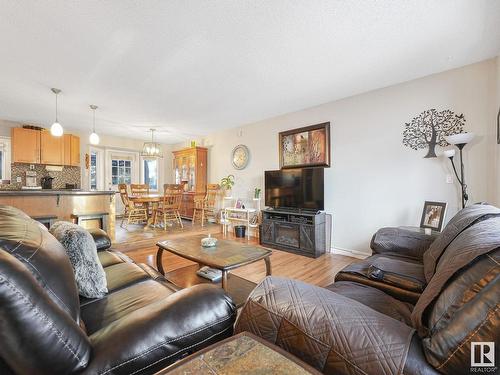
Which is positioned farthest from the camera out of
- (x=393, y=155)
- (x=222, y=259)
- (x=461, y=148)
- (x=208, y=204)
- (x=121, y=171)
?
(x=121, y=171)

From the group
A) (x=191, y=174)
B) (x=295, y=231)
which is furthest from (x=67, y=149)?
(x=295, y=231)

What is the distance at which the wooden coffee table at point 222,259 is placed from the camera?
182 centimetres

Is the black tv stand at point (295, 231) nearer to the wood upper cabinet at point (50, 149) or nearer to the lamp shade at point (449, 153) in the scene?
the lamp shade at point (449, 153)

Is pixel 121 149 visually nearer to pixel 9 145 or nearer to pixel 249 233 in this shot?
pixel 9 145

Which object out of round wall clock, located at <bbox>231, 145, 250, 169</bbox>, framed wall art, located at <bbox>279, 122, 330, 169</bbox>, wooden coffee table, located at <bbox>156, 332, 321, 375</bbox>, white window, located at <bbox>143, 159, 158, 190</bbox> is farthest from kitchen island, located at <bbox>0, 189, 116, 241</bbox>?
wooden coffee table, located at <bbox>156, 332, 321, 375</bbox>

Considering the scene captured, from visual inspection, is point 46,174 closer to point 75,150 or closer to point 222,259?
point 75,150

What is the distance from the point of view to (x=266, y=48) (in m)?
2.17

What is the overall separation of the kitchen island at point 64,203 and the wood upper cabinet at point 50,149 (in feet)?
7.91

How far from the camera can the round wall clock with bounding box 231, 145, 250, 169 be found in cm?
486

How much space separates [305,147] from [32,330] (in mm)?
3778

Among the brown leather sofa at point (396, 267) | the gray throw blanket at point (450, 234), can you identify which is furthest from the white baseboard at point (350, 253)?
the gray throw blanket at point (450, 234)

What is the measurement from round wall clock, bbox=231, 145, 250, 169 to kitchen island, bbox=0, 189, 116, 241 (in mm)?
2499

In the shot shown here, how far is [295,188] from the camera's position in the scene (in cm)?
382

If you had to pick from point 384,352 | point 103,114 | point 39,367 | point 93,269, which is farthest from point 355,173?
point 103,114
